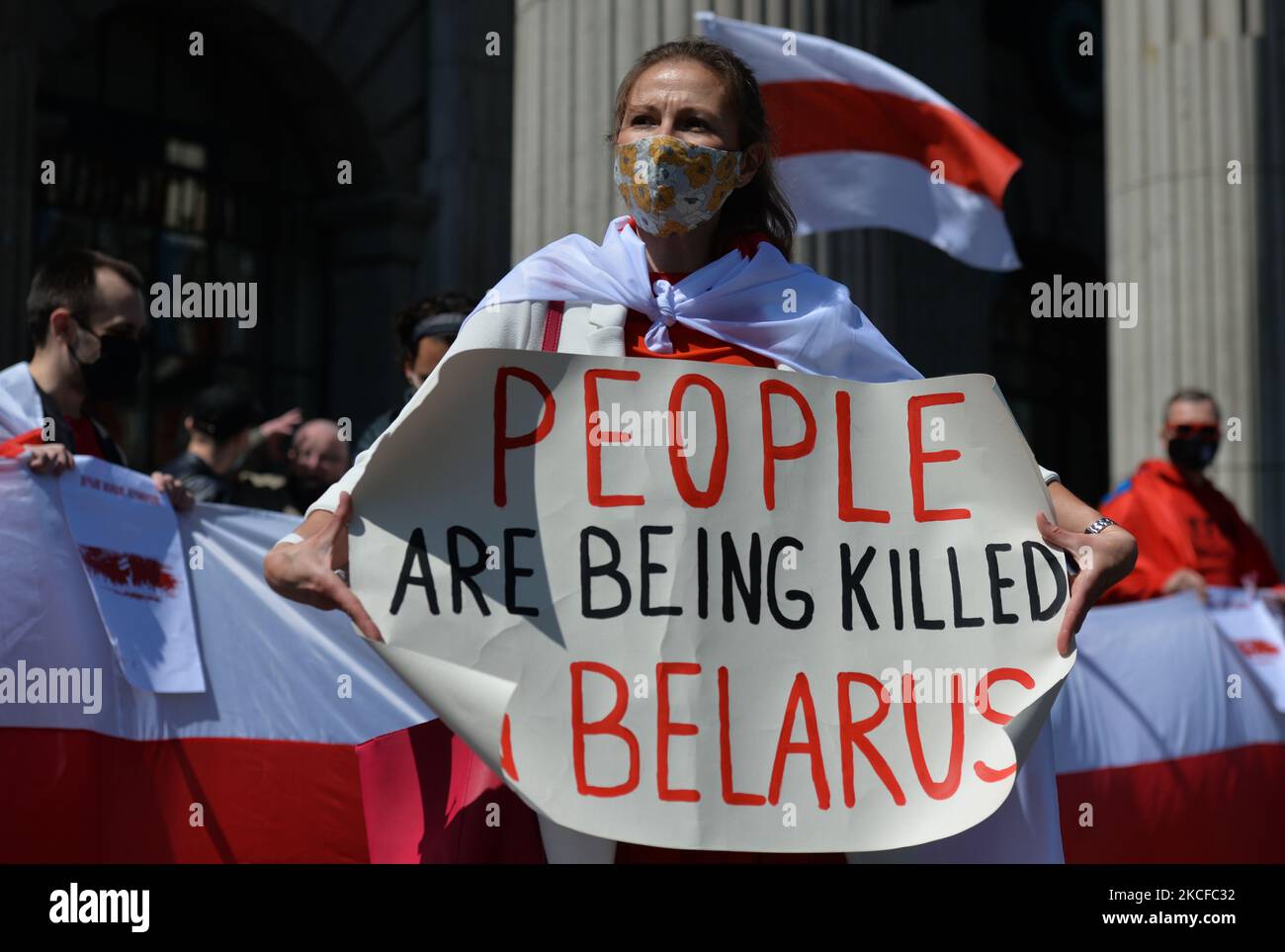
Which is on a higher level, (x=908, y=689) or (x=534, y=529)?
(x=534, y=529)

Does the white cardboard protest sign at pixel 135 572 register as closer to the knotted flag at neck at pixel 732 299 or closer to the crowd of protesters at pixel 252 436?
the crowd of protesters at pixel 252 436

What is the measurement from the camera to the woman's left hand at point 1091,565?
9.65ft

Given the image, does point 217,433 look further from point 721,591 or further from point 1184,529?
point 1184,529

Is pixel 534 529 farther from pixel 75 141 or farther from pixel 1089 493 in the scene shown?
pixel 1089 493

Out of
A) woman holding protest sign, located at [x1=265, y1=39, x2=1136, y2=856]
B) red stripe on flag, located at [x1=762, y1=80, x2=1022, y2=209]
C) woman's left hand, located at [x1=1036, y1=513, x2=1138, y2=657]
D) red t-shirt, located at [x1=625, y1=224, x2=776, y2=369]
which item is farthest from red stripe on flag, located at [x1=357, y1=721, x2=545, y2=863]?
red stripe on flag, located at [x1=762, y1=80, x2=1022, y2=209]

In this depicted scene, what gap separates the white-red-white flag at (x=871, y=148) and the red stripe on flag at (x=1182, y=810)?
2.05 metres

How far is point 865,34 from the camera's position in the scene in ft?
24.5

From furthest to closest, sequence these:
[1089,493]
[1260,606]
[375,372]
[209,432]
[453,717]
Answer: [1089,493]
[375,372]
[1260,606]
[209,432]
[453,717]

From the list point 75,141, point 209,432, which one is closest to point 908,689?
point 209,432

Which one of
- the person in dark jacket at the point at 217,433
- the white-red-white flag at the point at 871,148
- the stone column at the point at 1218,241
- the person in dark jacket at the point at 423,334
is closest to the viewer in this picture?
the person in dark jacket at the point at 423,334

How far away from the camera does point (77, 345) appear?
487cm

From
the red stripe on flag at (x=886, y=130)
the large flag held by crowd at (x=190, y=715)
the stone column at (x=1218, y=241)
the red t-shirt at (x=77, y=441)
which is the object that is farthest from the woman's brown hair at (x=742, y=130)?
the stone column at (x=1218, y=241)

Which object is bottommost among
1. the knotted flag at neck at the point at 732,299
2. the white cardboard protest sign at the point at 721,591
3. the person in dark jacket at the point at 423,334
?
the white cardboard protest sign at the point at 721,591
